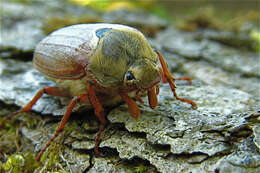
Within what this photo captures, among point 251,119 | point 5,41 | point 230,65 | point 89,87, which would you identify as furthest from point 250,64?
point 5,41

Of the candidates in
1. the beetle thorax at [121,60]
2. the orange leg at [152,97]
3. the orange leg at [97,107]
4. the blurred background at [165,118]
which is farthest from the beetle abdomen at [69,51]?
the orange leg at [152,97]

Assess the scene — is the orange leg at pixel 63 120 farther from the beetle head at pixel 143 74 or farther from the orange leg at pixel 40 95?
the beetle head at pixel 143 74

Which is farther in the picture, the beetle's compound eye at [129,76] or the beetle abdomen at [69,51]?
the beetle abdomen at [69,51]

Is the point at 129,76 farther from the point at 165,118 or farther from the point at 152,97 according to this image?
the point at 165,118

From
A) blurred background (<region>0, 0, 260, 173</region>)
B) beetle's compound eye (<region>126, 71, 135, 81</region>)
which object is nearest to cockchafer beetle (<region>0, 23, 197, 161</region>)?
beetle's compound eye (<region>126, 71, 135, 81</region>)

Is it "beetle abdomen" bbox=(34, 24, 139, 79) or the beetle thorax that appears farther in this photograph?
"beetle abdomen" bbox=(34, 24, 139, 79)

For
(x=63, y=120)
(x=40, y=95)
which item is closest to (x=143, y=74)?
(x=63, y=120)

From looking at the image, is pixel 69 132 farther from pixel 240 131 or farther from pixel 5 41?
pixel 5 41

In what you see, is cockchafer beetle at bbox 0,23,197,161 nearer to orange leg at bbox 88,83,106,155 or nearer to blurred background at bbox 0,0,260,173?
orange leg at bbox 88,83,106,155

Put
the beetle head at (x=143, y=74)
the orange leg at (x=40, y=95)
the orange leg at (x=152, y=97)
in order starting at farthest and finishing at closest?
the orange leg at (x=40, y=95) < the orange leg at (x=152, y=97) < the beetle head at (x=143, y=74)
